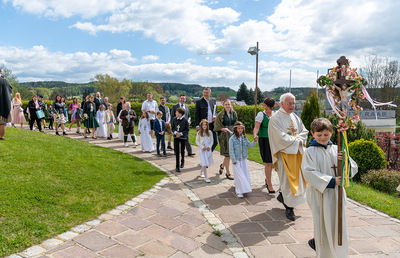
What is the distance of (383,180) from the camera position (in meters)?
7.02

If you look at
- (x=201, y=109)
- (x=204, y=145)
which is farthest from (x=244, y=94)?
(x=204, y=145)

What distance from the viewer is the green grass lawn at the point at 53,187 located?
379 cm

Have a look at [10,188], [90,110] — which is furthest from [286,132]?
[90,110]

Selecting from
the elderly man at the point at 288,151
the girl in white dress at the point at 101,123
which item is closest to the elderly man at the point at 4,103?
the girl in white dress at the point at 101,123

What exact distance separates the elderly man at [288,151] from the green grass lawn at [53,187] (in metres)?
2.83

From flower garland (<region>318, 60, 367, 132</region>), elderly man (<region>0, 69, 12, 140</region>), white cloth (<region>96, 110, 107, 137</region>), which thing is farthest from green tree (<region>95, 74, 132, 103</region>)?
flower garland (<region>318, 60, 367, 132</region>)

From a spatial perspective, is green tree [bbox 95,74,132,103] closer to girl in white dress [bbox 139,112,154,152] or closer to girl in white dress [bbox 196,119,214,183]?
girl in white dress [bbox 139,112,154,152]

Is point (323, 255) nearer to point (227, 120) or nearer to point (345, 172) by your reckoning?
point (345, 172)

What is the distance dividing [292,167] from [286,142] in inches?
17.1

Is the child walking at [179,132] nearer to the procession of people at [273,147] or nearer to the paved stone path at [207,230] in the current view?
the procession of people at [273,147]

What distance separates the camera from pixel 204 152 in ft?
22.2

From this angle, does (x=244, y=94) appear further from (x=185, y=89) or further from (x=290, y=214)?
Result: (x=185, y=89)

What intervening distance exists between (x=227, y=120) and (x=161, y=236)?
3669 millimetres

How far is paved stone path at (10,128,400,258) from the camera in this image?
3.48 m
